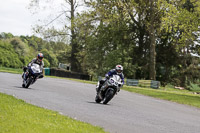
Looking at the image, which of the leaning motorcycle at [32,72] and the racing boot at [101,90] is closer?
the racing boot at [101,90]

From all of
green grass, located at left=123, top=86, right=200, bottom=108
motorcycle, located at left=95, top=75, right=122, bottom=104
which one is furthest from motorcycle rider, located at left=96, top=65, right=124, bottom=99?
green grass, located at left=123, top=86, right=200, bottom=108

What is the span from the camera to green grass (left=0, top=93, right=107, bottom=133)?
7.90 metres

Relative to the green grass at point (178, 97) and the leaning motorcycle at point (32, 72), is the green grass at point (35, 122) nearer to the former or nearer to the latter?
the leaning motorcycle at point (32, 72)

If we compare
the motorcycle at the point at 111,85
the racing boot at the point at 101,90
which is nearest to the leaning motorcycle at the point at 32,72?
the racing boot at the point at 101,90

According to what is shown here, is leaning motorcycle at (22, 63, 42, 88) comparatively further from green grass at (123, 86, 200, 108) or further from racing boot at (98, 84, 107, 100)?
green grass at (123, 86, 200, 108)

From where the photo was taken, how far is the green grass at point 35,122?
7898 mm

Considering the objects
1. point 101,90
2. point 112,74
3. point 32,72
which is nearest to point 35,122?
point 112,74

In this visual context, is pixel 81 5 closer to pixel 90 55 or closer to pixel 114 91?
pixel 90 55

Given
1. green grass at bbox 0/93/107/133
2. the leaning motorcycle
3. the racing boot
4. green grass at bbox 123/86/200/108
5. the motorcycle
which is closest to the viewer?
green grass at bbox 0/93/107/133

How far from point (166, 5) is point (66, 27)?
1867cm

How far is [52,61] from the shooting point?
181m

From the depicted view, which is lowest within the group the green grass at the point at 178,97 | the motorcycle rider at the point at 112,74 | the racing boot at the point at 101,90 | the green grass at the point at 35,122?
the green grass at the point at 178,97

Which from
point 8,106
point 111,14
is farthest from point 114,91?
point 111,14

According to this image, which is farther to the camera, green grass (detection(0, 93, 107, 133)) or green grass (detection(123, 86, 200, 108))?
green grass (detection(123, 86, 200, 108))
